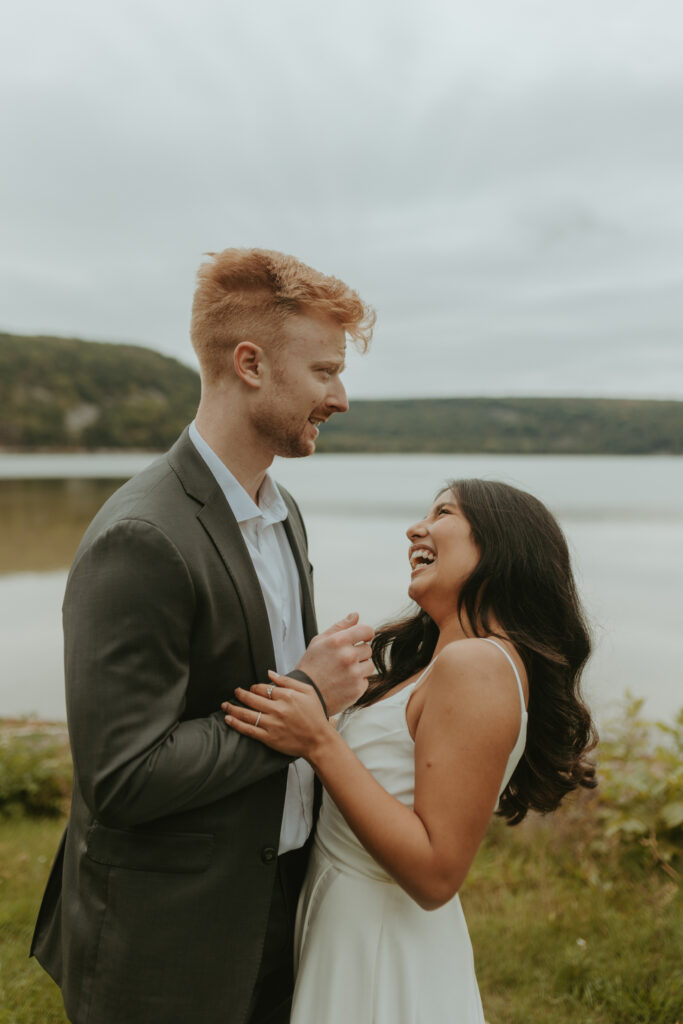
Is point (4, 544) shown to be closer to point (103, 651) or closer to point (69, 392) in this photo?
point (103, 651)

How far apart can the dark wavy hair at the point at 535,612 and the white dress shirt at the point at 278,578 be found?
32cm

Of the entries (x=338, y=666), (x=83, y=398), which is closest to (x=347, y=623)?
(x=338, y=666)

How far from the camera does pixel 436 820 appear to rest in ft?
5.92

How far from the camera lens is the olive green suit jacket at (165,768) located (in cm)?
170

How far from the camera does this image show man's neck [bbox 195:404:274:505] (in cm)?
220

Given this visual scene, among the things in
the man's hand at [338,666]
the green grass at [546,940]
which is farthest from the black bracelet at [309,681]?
the green grass at [546,940]

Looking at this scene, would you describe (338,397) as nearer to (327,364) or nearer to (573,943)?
(327,364)

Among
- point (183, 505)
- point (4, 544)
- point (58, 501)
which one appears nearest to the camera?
point (183, 505)

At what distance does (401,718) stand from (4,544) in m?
30.7

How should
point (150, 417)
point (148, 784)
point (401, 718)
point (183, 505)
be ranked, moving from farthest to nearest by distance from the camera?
point (150, 417)
point (401, 718)
point (183, 505)
point (148, 784)

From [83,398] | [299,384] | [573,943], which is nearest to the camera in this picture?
[299,384]

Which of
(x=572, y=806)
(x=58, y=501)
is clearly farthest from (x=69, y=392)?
(x=572, y=806)

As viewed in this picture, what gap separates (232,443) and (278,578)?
456 mm

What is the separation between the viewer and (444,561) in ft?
7.29
